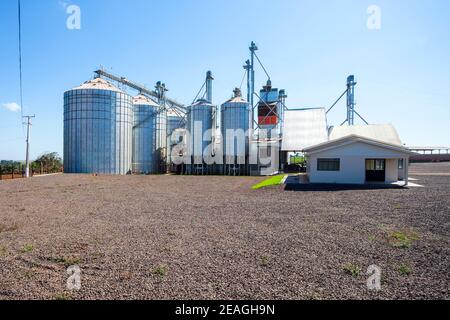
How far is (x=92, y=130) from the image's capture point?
3272cm

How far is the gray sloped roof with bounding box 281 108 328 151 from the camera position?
1435 inches

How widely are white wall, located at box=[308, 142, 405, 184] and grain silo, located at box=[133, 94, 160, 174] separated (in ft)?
84.3

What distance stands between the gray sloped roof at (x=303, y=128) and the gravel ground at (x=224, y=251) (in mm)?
25235

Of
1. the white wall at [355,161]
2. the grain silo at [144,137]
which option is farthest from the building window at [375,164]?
the grain silo at [144,137]

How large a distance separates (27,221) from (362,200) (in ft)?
49.8

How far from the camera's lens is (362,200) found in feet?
44.8

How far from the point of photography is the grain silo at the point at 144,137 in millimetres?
38250

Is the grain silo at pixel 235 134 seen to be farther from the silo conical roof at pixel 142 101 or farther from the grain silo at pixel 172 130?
the silo conical roof at pixel 142 101

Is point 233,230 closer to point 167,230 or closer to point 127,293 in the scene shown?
point 167,230

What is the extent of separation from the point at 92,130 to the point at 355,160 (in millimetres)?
30513

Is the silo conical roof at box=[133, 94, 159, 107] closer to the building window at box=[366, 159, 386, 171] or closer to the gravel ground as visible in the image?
the gravel ground

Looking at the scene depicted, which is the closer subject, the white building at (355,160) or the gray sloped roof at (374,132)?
the white building at (355,160)

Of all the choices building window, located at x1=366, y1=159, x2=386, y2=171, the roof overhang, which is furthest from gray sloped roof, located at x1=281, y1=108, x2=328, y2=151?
the roof overhang
